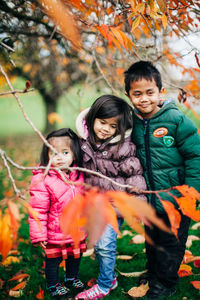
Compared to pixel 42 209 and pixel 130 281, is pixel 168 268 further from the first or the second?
pixel 42 209

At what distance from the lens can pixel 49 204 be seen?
2082 millimetres

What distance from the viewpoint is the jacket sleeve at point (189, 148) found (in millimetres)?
1926

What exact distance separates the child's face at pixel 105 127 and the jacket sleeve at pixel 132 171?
0.20 meters

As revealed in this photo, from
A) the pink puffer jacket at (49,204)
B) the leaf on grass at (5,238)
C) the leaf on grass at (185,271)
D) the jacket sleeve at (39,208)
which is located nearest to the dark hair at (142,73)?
the pink puffer jacket at (49,204)

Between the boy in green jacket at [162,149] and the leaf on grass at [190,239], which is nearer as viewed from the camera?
the boy in green jacket at [162,149]

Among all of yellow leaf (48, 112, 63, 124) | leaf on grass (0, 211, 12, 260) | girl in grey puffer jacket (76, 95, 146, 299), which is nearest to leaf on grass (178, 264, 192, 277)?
girl in grey puffer jacket (76, 95, 146, 299)

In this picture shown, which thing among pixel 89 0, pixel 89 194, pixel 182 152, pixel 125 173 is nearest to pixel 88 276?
pixel 125 173

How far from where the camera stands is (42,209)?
203 centimetres

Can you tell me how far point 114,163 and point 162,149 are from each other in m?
0.39

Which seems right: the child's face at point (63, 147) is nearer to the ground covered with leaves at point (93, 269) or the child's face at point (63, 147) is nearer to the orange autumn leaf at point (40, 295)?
the ground covered with leaves at point (93, 269)

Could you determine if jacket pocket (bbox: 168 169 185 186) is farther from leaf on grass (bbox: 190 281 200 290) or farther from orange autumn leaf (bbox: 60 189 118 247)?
orange autumn leaf (bbox: 60 189 118 247)

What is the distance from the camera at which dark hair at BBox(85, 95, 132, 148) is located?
211 centimetres

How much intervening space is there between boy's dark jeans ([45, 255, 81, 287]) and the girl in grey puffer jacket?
8.4 inches

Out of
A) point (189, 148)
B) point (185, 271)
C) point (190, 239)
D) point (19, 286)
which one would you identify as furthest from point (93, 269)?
point (189, 148)
